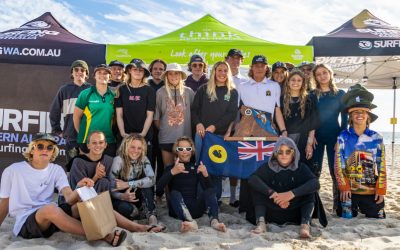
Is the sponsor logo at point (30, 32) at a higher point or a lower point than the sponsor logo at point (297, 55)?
higher

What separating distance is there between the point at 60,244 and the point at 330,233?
7.54 feet

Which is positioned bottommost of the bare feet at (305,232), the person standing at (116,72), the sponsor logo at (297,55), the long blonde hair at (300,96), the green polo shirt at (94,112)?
the bare feet at (305,232)

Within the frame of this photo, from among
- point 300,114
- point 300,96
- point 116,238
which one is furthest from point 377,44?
point 116,238

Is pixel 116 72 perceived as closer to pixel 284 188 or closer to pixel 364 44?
pixel 284 188

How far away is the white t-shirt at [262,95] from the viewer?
4121 mm

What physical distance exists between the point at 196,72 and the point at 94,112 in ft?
4.76

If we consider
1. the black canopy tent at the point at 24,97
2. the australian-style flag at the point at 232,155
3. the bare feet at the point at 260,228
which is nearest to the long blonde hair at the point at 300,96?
the australian-style flag at the point at 232,155

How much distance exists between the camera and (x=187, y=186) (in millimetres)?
3682

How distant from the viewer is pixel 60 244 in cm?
277

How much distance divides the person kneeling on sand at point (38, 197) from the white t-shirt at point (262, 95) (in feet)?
6.79

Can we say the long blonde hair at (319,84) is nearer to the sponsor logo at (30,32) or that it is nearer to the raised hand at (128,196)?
the raised hand at (128,196)

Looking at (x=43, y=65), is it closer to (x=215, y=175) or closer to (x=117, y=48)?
(x=117, y=48)

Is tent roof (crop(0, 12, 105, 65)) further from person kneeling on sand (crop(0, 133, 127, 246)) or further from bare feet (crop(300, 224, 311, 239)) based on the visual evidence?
bare feet (crop(300, 224, 311, 239))

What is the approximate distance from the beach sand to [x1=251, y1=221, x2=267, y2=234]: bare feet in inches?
2.2
